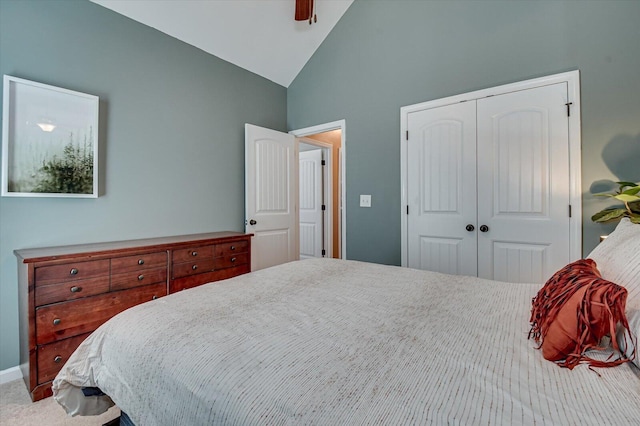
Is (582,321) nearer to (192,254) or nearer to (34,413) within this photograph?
(192,254)

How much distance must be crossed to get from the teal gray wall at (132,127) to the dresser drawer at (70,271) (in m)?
0.48

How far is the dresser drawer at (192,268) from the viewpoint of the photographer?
237 cm

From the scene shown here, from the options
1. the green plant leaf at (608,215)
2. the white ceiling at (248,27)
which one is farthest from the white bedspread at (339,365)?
the white ceiling at (248,27)

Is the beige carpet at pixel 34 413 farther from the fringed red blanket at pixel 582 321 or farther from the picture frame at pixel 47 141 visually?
the fringed red blanket at pixel 582 321

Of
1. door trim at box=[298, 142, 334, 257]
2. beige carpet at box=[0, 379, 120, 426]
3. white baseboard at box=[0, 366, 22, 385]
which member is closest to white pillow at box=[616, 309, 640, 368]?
beige carpet at box=[0, 379, 120, 426]

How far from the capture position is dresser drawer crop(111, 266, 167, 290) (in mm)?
2051

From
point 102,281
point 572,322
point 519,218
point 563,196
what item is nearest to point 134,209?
point 102,281

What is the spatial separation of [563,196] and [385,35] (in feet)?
7.33

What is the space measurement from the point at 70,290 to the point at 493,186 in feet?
10.4

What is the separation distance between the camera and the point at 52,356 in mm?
1811

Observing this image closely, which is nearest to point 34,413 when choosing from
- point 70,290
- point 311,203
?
point 70,290

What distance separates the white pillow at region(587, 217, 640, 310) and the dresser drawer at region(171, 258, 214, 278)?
99.0 inches

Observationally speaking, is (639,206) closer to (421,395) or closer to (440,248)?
(440,248)

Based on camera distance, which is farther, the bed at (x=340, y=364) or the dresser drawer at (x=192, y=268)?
the dresser drawer at (x=192, y=268)
